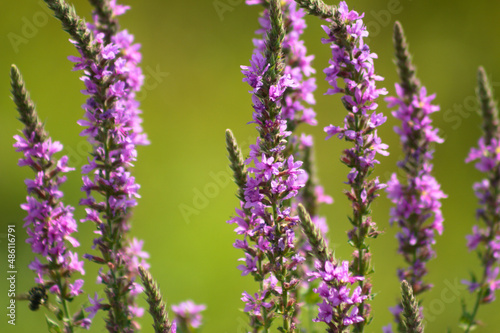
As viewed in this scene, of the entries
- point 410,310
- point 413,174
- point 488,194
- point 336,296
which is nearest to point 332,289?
point 336,296

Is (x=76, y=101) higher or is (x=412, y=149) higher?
(x=76, y=101)

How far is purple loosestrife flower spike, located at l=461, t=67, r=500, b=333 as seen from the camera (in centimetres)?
326

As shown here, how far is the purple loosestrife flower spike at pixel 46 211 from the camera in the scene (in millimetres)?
2652

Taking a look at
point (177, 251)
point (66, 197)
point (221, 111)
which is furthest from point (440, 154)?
point (66, 197)

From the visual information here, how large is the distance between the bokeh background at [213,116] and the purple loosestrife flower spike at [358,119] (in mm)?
4564

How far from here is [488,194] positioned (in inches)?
130

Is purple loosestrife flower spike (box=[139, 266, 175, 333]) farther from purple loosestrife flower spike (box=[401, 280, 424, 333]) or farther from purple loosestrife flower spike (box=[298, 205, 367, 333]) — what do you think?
purple loosestrife flower spike (box=[401, 280, 424, 333])

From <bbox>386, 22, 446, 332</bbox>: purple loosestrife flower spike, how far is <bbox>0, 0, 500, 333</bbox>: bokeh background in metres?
3.91

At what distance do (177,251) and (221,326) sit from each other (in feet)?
5.27

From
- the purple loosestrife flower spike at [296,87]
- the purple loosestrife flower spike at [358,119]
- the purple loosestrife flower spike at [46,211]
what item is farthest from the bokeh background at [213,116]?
the purple loosestrife flower spike at [358,119]

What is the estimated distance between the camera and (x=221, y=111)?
8.68m

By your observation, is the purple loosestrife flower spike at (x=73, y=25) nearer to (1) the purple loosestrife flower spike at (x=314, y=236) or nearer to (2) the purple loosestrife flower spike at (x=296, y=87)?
(2) the purple loosestrife flower spike at (x=296, y=87)

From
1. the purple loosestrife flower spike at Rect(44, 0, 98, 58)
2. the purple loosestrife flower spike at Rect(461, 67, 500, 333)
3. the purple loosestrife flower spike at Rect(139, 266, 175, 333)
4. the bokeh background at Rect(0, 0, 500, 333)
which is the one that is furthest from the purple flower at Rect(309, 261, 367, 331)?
the bokeh background at Rect(0, 0, 500, 333)

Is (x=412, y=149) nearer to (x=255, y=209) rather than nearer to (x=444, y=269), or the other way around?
(x=255, y=209)
